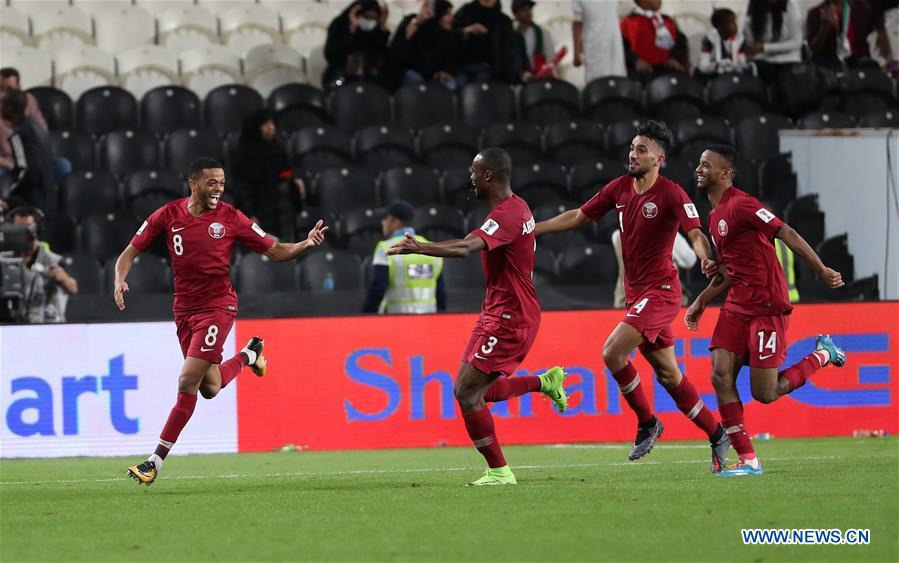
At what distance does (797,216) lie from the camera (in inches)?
739

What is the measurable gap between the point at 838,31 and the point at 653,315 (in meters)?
13.3

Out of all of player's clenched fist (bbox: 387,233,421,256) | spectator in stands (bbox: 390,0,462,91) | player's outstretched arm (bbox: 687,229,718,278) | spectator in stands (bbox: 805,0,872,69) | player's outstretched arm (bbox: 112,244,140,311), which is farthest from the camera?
spectator in stands (bbox: 805,0,872,69)

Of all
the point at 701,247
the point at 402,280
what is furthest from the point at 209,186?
the point at 402,280

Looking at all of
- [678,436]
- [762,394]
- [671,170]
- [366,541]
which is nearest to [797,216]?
[671,170]

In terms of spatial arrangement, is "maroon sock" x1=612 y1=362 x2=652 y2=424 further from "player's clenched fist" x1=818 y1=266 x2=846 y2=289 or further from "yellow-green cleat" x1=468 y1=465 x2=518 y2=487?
"player's clenched fist" x1=818 y1=266 x2=846 y2=289

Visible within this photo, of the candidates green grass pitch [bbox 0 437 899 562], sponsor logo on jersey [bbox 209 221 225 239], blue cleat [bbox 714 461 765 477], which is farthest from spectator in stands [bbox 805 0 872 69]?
sponsor logo on jersey [bbox 209 221 225 239]

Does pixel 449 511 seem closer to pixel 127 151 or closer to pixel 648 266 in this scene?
pixel 648 266

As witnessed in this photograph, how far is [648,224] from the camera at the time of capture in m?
10.6

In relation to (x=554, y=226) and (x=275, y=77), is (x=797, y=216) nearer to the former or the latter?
(x=275, y=77)

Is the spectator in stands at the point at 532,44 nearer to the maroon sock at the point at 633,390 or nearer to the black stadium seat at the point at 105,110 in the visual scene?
the black stadium seat at the point at 105,110

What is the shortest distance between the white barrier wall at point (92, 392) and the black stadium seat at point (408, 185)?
470 centimetres

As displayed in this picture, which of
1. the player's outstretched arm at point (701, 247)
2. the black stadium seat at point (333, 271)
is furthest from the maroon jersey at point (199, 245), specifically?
the black stadium seat at point (333, 271)

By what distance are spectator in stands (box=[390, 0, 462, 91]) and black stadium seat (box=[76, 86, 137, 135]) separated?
3765 millimetres

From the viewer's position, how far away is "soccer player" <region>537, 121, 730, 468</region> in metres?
10.5
